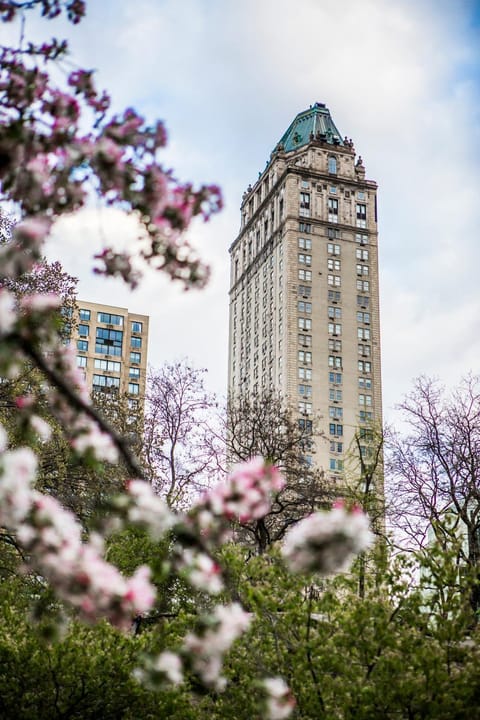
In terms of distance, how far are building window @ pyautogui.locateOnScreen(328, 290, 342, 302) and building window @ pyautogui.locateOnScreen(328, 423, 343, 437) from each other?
16.1 metres

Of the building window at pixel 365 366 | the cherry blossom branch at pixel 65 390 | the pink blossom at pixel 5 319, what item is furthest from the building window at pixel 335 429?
the pink blossom at pixel 5 319

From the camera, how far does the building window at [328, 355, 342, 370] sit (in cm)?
9425

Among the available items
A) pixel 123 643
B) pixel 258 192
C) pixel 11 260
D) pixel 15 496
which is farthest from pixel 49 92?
pixel 258 192

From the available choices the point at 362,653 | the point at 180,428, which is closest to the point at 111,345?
the point at 180,428

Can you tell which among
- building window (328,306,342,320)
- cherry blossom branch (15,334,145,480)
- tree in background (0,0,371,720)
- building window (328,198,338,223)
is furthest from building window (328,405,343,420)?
cherry blossom branch (15,334,145,480)

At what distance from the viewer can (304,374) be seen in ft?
302

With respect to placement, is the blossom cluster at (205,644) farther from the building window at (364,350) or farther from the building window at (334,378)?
the building window at (364,350)

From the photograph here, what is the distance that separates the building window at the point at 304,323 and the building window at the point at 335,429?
12.0 metres

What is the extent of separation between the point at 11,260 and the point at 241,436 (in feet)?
90.4

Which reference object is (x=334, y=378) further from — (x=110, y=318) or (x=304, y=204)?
(x=110, y=318)

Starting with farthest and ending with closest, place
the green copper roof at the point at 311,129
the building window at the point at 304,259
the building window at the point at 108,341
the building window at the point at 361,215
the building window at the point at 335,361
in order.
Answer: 1. the green copper roof at the point at 311,129
2. the building window at the point at 361,215
3. the building window at the point at 304,259
4. the building window at the point at 108,341
5. the building window at the point at 335,361

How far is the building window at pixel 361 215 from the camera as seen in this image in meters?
103

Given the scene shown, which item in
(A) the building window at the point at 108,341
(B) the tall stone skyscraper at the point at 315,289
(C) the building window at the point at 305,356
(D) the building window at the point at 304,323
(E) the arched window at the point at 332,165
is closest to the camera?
(B) the tall stone skyscraper at the point at 315,289

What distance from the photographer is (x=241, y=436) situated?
31.8 metres
